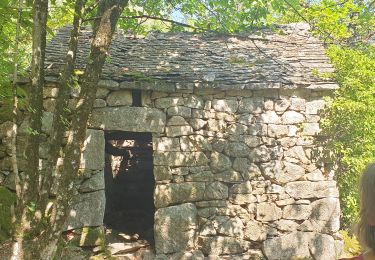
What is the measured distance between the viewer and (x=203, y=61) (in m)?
6.41

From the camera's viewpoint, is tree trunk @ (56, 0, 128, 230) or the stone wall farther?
the stone wall

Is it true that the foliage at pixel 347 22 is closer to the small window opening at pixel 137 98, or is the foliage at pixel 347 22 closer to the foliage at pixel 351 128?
the foliage at pixel 351 128

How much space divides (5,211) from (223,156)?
3.00 meters

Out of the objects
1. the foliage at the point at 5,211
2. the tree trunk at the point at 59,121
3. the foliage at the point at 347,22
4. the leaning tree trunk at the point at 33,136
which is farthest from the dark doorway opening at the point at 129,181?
the foliage at the point at 347,22

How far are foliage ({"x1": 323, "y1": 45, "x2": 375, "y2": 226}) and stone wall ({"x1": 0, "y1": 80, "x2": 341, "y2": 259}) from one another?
0.28 meters

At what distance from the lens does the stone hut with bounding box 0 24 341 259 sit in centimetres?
545

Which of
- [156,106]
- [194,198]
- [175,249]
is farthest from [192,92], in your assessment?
[175,249]

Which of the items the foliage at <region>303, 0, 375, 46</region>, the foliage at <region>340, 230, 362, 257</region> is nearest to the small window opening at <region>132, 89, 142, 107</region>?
the foliage at <region>340, 230, 362, 257</region>

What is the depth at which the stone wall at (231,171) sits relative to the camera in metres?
5.47

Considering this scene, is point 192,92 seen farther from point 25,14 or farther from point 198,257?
point 25,14

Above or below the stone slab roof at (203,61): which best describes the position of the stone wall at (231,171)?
below

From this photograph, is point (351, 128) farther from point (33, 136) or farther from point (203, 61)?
point (33, 136)

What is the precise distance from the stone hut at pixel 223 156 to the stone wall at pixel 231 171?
1 centimetres

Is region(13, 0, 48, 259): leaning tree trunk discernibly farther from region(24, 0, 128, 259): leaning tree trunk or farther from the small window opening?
the small window opening
